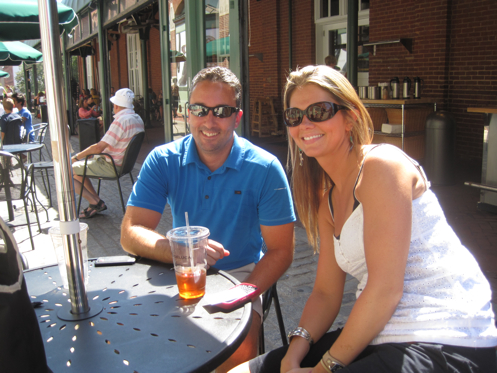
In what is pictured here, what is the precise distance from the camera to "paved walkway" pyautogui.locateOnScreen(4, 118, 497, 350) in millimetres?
2999

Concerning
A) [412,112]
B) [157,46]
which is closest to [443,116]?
[412,112]

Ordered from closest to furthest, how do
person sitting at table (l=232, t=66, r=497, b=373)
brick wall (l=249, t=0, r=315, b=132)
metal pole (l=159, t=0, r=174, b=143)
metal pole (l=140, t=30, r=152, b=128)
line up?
1. person sitting at table (l=232, t=66, r=497, b=373)
2. metal pole (l=159, t=0, r=174, b=143)
3. brick wall (l=249, t=0, r=315, b=132)
4. metal pole (l=140, t=30, r=152, b=128)

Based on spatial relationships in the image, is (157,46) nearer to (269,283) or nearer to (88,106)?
(88,106)

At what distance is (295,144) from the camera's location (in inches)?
68.7

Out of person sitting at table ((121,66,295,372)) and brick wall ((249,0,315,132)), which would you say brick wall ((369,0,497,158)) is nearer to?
brick wall ((249,0,315,132))

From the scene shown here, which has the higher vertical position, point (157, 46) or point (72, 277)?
point (157, 46)

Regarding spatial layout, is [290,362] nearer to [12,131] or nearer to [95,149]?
[95,149]

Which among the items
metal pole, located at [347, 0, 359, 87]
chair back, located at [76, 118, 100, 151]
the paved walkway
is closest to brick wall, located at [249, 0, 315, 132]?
metal pole, located at [347, 0, 359, 87]

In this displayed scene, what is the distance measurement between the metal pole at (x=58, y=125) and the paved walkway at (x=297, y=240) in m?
1.67

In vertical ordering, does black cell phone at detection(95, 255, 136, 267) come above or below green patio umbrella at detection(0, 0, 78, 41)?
below

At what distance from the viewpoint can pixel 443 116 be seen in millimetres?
6414

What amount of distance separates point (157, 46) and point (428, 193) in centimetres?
1917

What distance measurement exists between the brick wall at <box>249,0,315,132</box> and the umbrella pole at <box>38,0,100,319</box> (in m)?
10.9

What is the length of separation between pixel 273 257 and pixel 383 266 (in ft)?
2.19
